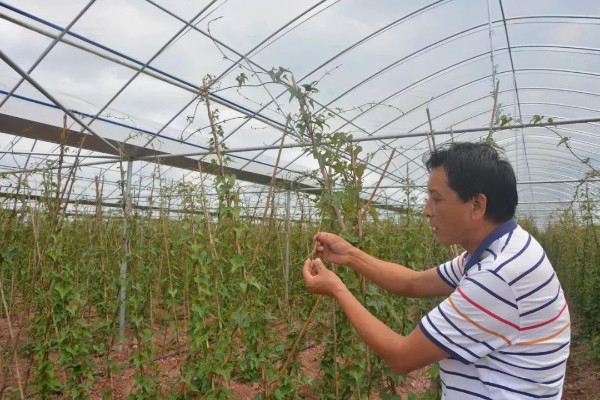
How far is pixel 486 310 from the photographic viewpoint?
3.77 ft

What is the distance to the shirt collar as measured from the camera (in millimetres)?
1282

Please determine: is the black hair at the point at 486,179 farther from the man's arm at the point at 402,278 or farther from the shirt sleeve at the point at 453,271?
the man's arm at the point at 402,278

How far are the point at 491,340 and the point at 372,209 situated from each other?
0.95m

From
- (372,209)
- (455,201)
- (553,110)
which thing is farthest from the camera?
(553,110)

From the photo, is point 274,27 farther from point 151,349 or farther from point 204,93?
point 151,349

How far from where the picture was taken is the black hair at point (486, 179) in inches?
50.9

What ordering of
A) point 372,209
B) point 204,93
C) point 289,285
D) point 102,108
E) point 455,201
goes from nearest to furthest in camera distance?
1. point 455,201
2. point 372,209
3. point 204,93
4. point 102,108
5. point 289,285

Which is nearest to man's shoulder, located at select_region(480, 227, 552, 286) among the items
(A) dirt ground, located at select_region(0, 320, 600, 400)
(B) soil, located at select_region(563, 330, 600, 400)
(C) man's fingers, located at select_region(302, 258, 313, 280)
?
(C) man's fingers, located at select_region(302, 258, 313, 280)

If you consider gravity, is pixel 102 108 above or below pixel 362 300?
above

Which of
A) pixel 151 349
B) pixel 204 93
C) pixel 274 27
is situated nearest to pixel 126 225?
pixel 151 349

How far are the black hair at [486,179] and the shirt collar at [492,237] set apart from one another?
3cm

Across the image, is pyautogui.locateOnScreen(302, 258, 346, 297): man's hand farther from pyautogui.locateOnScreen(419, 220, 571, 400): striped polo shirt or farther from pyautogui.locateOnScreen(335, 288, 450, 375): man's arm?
pyautogui.locateOnScreen(419, 220, 571, 400): striped polo shirt

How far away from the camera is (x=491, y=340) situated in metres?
1.17

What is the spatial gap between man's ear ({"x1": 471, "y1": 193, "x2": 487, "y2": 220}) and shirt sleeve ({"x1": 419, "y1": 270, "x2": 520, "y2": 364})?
0.64 ft
